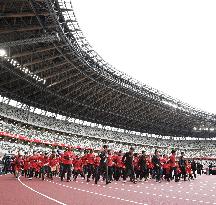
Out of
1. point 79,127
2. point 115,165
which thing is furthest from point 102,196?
point 79,127

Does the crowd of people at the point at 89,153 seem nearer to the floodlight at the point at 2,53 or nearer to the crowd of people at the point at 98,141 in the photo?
the crowd of people at the point at 98,141

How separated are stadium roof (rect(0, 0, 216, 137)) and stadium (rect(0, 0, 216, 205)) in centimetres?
10

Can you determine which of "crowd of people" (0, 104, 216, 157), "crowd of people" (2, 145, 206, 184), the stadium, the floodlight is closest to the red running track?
the stadium

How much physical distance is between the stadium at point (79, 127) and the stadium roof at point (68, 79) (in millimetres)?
104

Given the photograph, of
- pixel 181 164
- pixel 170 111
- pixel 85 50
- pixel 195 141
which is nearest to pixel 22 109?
pixel 85 50

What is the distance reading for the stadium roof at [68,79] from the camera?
2370 cm

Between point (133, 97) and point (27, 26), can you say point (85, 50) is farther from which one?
point (133, 97)

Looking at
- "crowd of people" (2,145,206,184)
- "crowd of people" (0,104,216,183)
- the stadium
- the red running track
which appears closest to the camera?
the red running track

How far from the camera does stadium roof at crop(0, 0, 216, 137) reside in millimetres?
23703

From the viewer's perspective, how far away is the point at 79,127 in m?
61.9

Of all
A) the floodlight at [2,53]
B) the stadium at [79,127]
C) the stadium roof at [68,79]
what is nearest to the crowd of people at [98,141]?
the stadium at [79,127]

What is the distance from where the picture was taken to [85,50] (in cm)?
3234

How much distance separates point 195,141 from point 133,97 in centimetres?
3991

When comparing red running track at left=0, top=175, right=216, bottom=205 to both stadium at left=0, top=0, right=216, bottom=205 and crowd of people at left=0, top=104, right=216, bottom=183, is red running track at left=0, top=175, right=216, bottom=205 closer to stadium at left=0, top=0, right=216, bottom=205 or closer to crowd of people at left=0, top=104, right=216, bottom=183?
stadium at left=0, top=0, right=216, bottom=205
